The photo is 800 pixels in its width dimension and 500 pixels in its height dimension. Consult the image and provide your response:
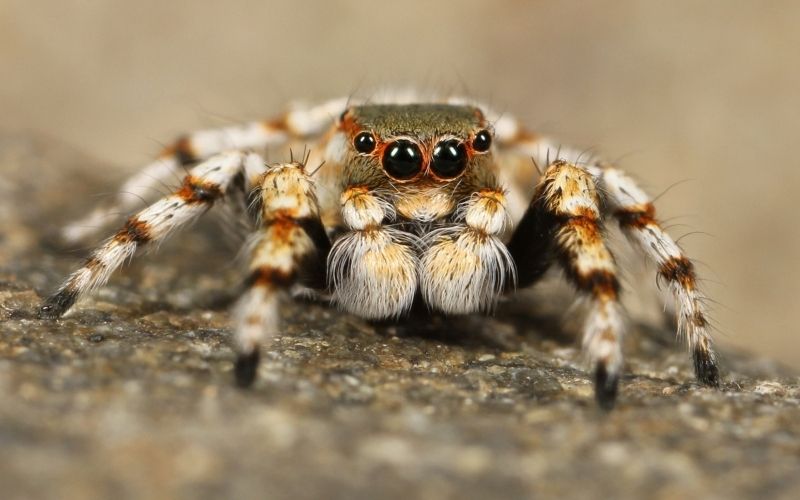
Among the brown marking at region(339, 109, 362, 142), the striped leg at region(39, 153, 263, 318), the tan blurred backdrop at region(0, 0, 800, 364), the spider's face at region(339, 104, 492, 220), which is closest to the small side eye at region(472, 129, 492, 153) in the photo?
the spider's face at region(339, 104, 492, 220)

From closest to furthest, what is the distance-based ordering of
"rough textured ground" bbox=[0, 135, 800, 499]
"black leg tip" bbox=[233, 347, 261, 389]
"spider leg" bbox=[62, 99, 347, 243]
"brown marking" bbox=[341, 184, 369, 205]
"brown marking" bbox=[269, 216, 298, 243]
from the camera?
"rough textured ground" bbox=[0, 135, 800, 499]
"black leg tip" bbox=[233, 347, 261, 389]
"brown marking" bbox=[269, 216, 298, 243]
"brown marking" bbox=[341, 184, 369, 205]
"spider leg" bbox=[62, 99, 347, 243]

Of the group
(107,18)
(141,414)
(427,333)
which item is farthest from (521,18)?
(141,414)

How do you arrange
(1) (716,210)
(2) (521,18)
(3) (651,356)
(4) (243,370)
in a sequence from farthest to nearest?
(2) (521,18) → (1) (716,210) → (3) (651,356) → (4) (243,370)

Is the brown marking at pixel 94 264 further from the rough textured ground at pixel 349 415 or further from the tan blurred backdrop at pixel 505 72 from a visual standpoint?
the tan blurred backdrop at pixel 505 72

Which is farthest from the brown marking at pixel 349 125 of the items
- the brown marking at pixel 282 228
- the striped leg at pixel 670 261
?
the striped leg at pixel 670 261

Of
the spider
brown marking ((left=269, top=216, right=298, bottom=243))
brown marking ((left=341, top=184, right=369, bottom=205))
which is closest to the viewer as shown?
brown marking ((left=269, top=216, right=298, bottom=243))

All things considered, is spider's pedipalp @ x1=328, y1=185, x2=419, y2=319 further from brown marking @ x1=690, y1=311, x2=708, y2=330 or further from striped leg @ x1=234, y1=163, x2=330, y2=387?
brown marking @ x1=690, y1=311, x2=708, y2=330

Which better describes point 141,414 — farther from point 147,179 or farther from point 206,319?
point 147,179
